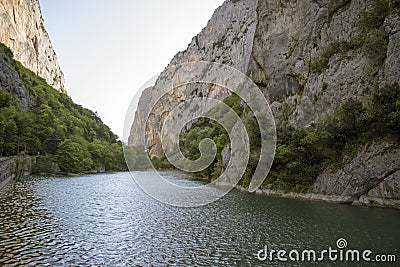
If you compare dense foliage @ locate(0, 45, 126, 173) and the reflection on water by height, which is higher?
dense foliage @ locate(0, 45, 126, 173)

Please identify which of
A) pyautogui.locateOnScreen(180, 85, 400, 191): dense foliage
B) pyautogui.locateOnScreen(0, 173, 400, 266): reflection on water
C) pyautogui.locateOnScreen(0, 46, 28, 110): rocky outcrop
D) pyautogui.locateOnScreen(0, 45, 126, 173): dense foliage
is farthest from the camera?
pyautogui.locateOnScreen(0, 46, 28, 110): rocky outcrop

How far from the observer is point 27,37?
99562 millimetres

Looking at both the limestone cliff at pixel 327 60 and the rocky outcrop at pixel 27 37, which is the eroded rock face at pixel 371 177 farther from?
the rocky outcrop at pixel 27 37

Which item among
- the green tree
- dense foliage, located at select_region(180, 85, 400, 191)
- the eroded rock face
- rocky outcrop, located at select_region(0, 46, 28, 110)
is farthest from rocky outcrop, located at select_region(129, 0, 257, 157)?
the eroded rock face

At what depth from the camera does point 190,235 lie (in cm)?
1525

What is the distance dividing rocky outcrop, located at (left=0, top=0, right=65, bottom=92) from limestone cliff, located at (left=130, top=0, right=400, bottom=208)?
246ft

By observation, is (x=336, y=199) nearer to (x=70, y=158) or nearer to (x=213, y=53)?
(x=70, y=158)

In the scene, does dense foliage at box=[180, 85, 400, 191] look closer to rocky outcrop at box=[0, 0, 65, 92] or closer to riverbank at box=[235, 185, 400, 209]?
riverbank at box=[235, 185, 400, 209]

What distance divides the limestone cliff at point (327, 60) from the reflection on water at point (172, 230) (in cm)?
339

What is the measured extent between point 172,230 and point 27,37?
10863cm

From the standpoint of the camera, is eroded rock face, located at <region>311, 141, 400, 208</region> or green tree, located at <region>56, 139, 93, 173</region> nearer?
eroded rock face, located at <region>311, 141, 400, 208</region>

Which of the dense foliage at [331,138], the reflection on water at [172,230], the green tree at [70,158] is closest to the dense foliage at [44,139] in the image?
the green tree at [70,158]

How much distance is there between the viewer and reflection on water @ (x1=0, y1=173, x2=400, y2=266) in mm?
11992

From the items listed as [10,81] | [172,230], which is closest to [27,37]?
[10,81]
